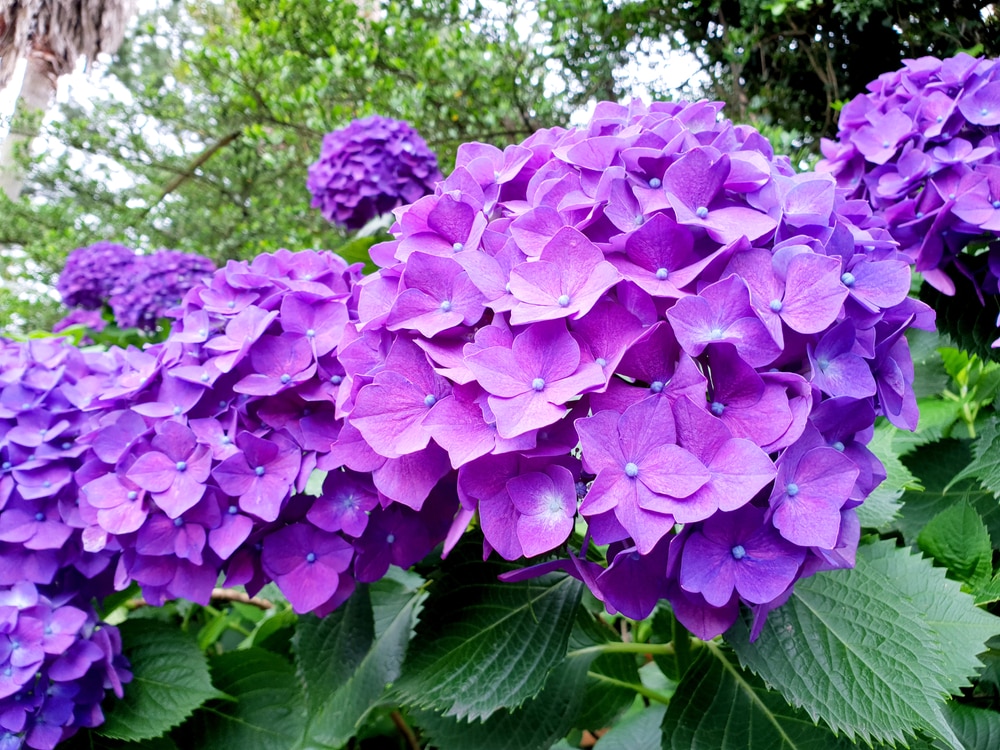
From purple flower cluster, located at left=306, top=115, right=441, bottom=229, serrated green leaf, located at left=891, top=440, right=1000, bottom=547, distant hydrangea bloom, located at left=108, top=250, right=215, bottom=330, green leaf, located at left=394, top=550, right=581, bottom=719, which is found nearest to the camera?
green leaf, located at left=394, top=550, right=581, bottom=719

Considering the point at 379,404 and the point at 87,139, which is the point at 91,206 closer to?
the point at 87,139

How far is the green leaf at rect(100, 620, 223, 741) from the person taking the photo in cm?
90

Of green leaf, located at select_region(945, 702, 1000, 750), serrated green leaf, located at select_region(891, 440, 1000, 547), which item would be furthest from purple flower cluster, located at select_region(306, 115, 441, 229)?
green leaf, located at select_region(945, 702, 1000, 750)

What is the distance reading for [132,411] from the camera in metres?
0.79

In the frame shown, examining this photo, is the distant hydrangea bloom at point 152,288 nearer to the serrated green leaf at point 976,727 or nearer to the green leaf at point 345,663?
the green leaf at point 345,663

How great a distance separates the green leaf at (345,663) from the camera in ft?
2.79

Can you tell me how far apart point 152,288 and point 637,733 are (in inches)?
82.9

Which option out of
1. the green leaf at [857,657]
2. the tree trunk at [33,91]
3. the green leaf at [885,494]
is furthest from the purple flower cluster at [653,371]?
the tree trunk at [33,91]

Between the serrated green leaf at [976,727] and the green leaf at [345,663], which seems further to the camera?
the green leaf at [345,663]

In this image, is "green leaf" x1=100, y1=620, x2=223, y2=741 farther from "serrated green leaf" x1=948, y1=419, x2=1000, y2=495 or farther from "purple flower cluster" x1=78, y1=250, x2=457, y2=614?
"serrated green leaf" x1=948, y1=419, x2=1000, y2=495

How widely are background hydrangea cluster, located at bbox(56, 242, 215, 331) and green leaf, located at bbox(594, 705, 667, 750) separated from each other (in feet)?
6.01

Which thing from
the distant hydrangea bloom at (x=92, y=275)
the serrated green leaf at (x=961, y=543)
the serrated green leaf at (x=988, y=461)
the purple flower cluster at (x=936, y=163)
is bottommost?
the distant hydrangea bloom at (x=92, y=275)

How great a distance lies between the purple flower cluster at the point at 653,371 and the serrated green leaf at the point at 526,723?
0.32 meters

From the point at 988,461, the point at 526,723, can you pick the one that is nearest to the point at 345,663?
the point at 526,723
